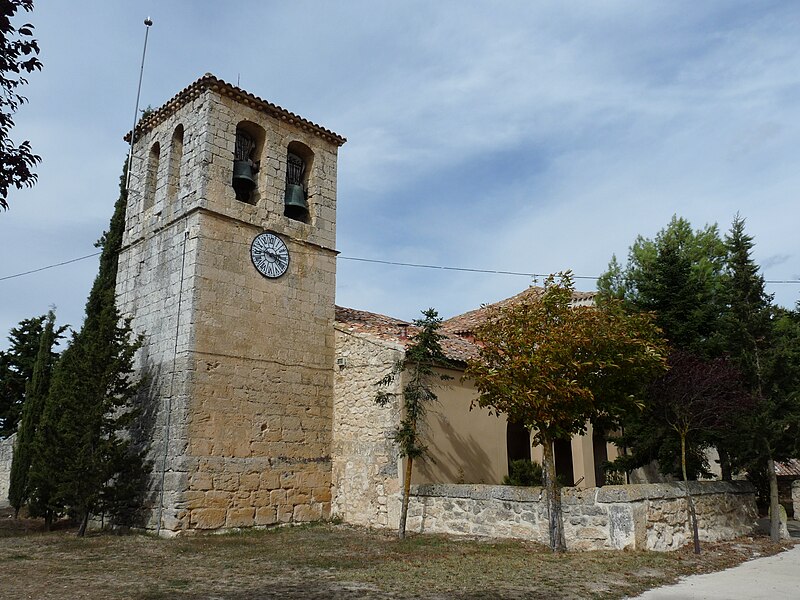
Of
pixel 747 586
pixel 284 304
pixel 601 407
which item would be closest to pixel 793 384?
pixel 601 407

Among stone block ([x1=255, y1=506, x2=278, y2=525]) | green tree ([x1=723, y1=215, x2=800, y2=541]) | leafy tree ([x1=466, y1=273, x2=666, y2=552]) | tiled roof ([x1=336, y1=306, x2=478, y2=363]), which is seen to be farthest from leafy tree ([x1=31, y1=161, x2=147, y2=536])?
green tree ([x1=723, y1=215, x2=800, y2=541])

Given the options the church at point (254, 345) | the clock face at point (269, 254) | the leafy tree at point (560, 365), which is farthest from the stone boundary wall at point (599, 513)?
the clock face at point (269, 254)

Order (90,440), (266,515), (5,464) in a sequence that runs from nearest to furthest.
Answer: (90,440)
(266,515)
(5,464)

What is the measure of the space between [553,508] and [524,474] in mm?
4995

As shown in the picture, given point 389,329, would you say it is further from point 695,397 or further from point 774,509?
point 774,509

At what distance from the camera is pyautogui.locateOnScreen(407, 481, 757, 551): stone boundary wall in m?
9.88

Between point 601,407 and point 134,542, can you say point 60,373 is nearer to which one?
point 134,542

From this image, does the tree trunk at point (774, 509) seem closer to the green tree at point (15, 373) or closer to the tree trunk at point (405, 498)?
the tree trunk at point (405, 498)

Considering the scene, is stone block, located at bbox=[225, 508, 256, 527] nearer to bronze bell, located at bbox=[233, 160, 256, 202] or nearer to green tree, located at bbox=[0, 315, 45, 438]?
bronze bell, located at bbox=[233, 160, 256, 202]

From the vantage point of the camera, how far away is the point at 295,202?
49.8 ft

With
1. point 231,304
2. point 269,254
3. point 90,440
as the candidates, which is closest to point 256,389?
point 231,304

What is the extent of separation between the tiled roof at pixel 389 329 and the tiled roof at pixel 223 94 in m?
4.51

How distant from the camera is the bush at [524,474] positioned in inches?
586

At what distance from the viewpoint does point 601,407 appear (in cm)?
1062
